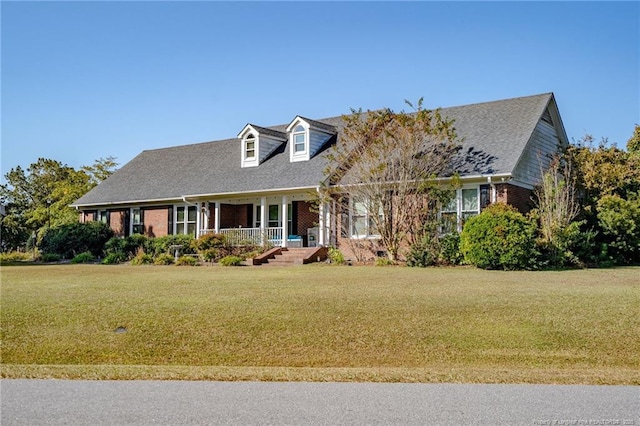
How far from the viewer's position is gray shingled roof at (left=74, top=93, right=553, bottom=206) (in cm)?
2150

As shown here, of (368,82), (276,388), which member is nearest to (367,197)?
(368,82)

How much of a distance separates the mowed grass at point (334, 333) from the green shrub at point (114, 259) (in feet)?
37.9

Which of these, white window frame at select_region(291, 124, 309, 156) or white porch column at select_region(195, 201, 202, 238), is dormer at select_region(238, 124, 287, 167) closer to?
white window frame at select_region(291, 124, 309, 156)

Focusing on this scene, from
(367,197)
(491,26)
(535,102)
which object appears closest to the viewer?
(491,26)

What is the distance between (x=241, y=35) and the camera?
15.5 metres

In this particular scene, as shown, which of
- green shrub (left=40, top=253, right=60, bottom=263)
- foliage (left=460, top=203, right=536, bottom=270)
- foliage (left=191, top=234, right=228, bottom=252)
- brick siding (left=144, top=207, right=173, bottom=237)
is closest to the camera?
foliage (left=460, top=203, right=536, bottom=270)

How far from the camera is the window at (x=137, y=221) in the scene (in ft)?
100

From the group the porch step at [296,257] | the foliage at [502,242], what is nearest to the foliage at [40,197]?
the porch step at [296,257]

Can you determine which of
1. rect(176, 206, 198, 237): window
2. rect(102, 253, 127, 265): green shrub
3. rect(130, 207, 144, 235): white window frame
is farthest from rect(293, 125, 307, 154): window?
rect(130, 207, 144, 235): white window frame

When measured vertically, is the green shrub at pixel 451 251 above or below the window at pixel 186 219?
below

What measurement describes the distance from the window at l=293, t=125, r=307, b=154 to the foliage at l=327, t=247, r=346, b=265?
5.63m

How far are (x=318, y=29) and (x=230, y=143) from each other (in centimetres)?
1713

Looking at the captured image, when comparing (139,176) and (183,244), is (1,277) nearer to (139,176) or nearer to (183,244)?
(183,244)

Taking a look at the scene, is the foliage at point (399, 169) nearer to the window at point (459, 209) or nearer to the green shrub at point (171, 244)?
the window at point (459, 209)
